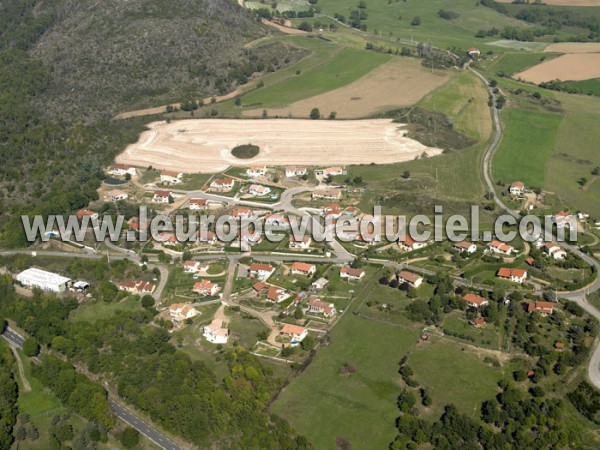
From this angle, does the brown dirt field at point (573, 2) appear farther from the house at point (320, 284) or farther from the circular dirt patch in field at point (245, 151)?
the house at point (320, 284)

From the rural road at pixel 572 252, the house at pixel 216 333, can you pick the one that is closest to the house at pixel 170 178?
the house at pixel 216 333

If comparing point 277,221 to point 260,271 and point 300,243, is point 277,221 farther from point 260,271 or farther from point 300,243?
point 260,271

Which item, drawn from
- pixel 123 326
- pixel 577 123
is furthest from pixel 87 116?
pixel 577 123

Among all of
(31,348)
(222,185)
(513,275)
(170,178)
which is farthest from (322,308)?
(170,178)

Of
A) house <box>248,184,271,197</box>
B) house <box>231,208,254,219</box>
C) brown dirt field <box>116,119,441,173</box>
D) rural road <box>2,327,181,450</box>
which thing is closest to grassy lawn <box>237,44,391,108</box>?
brown dirt field <box>116,119,441,173</box>

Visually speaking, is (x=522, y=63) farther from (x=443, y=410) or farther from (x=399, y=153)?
(x=443, y=410)

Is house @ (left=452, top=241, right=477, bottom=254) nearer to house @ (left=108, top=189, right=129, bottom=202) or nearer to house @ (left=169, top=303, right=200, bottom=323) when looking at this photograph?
house @ (left=169, top=303, right=200, bottom=323)
